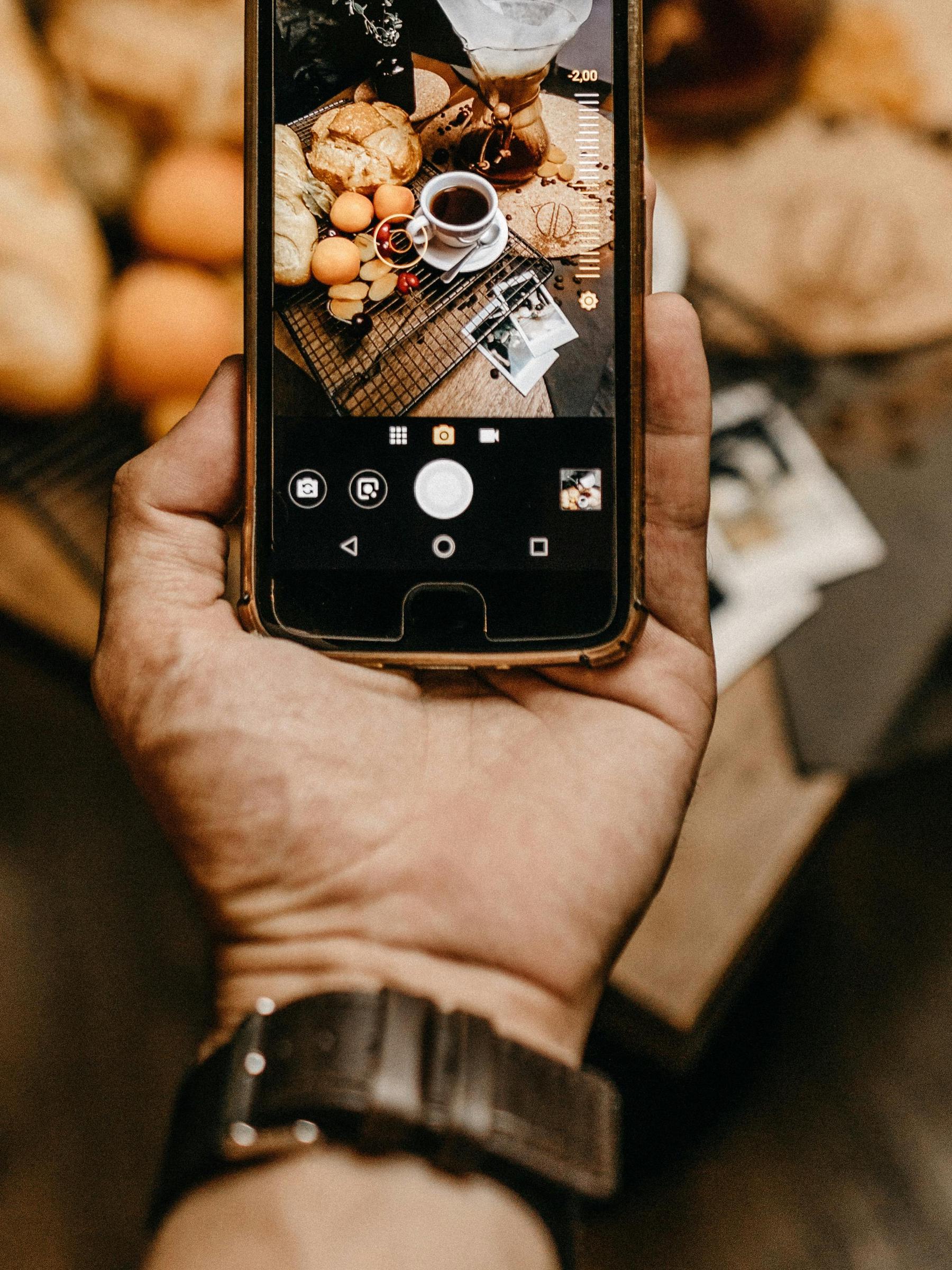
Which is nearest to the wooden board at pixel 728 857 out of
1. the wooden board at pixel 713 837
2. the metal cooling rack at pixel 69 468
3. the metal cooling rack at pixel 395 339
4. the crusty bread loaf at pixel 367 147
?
the wooden board at pixel 713 837

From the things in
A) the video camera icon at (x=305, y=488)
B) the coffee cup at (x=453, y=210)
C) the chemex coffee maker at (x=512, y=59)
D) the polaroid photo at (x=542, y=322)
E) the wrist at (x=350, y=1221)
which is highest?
the chemex coffee maker at (x=512, y=59)

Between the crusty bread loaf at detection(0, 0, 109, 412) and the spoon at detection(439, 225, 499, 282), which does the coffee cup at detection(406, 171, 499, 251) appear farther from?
the crusty bread loaf at detection(0, 0, 109, 412)

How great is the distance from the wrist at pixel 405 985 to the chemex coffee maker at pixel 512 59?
53cm

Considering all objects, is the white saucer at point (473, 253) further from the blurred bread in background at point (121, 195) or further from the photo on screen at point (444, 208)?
the blurred bread in background at point (121, 195)

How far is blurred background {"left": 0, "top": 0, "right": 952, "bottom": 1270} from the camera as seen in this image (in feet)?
2.85

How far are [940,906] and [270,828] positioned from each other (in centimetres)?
99

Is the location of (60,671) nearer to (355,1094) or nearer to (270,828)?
(270,828)

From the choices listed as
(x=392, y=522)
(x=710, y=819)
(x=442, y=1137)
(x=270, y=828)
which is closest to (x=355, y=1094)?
(x=442, y=1137)

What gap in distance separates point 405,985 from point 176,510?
1.16 feet

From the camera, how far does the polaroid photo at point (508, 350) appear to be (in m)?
0.57

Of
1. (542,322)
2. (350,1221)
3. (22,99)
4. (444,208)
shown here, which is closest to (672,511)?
(542,322)

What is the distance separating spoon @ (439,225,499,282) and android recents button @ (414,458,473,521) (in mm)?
125

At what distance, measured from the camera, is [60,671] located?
0.95m

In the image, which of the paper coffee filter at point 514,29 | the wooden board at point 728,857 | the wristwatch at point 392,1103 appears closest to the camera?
the wristwatch at point 392,1103
